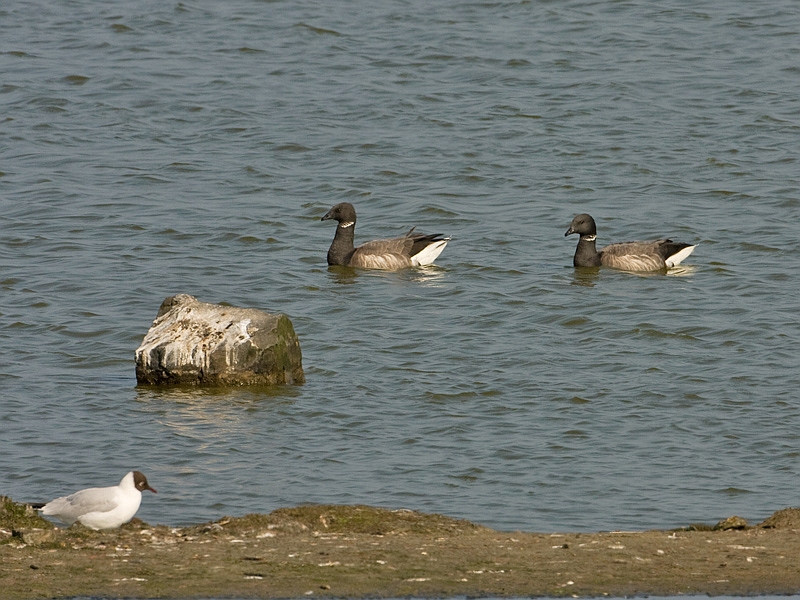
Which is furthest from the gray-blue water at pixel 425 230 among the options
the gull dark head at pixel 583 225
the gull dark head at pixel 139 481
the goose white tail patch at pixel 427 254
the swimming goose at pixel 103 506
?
the swimming goose at pixel 103 506

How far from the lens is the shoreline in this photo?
7246 mm

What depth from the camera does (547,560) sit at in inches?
307

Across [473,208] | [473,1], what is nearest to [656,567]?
[473,208]

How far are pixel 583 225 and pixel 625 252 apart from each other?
2.31 ft

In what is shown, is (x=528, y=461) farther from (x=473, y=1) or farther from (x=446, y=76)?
(x=473, y=1)

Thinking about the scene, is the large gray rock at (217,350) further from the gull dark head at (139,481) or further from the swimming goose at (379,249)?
the swimming goose at (379,249)

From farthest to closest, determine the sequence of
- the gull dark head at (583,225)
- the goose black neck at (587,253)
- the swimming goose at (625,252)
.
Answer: the goose black neck at (587,253) → the gull dark head at (583,225) → the swimming goose at (625,252)

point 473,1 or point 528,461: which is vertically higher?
point 473,1

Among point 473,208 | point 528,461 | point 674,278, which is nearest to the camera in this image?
point 528,461

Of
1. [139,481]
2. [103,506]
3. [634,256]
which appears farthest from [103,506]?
[634,256]

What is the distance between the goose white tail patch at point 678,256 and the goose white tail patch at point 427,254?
10.2ft

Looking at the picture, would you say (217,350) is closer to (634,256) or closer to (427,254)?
(427,254)

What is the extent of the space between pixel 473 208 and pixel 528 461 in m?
11.0

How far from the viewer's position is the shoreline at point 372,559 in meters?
7.25
